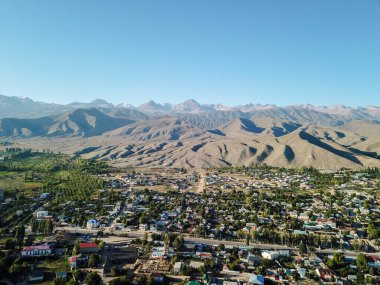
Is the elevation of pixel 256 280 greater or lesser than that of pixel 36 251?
greater

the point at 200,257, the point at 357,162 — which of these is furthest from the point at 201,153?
the point at 200,257

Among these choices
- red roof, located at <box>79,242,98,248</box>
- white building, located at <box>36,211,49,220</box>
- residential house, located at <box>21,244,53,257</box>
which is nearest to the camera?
residential house, located at <box>21,244,53,257</box>

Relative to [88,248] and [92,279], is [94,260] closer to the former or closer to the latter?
[88,248]

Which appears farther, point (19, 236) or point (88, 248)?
point (19, 236)

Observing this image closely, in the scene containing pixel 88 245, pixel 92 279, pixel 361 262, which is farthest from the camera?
Result: pixel 88 245

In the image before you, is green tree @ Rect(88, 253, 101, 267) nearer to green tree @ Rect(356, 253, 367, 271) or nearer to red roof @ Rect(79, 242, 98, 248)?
red roof @ Rect(79, 242, 98, 248)

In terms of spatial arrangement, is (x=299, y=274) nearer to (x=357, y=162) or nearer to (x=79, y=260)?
(x=79, y=260)

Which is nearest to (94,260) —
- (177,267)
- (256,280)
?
(177,267)

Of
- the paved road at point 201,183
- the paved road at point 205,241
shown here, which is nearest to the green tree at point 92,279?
the paved road at point 205,241

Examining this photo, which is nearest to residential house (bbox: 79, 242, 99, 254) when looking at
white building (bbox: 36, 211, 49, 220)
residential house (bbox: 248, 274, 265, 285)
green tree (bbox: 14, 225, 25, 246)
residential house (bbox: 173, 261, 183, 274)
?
green tree (bbox: 14, 225, 25, 246)
